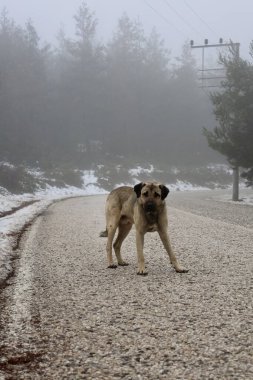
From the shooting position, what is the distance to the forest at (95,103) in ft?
155

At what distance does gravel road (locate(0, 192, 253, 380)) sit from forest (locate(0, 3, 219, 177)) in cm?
3447

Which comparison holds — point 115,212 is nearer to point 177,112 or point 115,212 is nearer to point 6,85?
point 6,85

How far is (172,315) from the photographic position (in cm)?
430

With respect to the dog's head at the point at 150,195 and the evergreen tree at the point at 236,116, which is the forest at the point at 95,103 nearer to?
the evergreen tree at the point at 236,116

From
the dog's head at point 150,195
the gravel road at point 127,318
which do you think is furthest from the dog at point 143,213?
the gravel road at point 127,318

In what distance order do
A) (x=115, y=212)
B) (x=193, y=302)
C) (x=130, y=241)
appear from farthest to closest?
(x=130, y=241) → (x=115, y=212) → (x=193, y=302)

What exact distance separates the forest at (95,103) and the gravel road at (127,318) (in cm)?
3447

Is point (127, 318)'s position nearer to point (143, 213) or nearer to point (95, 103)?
point (143, 213)

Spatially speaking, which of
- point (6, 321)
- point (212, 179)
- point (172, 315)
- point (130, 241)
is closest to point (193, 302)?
point (172, 315)

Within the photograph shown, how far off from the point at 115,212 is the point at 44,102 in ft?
148

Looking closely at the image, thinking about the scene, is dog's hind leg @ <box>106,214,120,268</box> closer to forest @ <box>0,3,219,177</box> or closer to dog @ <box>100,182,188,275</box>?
dog @ <box>100,182,188,275</box>

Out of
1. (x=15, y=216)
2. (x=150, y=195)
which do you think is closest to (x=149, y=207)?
(x=150, y=195)

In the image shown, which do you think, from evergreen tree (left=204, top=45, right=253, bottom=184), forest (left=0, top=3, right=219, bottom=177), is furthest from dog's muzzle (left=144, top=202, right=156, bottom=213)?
forest (left=0, top=3, right=219, bottom=177)

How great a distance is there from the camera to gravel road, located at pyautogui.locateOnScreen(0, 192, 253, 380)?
317cm
